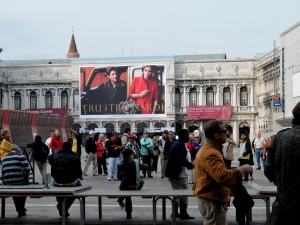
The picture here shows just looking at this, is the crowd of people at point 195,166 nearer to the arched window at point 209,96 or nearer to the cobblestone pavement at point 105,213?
the cobblestone pavement at point 105,213

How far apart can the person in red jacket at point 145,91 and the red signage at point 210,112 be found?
5100mm

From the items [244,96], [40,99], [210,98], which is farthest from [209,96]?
[40,99]

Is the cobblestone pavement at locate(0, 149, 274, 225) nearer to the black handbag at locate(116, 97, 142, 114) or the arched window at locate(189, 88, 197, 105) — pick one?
the black handbag at locate(116, 97, 142, 114)

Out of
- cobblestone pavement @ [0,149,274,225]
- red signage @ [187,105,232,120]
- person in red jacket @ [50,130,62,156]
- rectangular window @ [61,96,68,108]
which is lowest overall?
cobblestone pavement @ [0,149,274,225]

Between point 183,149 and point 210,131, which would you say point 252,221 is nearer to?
point 183,149

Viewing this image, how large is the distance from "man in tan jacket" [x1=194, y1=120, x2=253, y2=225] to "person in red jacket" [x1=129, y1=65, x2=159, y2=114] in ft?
251

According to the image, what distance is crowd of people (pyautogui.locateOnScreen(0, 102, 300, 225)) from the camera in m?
5.50

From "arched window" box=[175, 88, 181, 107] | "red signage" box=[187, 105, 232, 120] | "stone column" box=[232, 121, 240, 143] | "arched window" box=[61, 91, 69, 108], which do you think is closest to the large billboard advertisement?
"red signage" box=[187, 105, 232, 120]

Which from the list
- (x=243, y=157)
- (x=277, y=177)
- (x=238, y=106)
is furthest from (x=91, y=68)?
(x=277, y=177)

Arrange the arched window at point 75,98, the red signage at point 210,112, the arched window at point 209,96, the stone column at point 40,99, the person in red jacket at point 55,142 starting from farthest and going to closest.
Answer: the stone column at point 40,99 → the arched window at point 75,98 → the arched window at point 209,96 → the red signage at point 210,112 → the person in red jacket at point 55,142

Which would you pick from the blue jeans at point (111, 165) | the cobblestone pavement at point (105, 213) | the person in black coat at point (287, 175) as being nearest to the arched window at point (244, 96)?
the blue jeans at point (111, 165)

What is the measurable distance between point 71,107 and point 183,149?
263 feet

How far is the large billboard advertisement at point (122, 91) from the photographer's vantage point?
3287 inches

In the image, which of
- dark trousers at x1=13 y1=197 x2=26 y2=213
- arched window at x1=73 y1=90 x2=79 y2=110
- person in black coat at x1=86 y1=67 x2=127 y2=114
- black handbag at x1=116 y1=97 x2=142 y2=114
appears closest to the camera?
dark trousers at x1=13 y1=197 x2=26 y2=213
